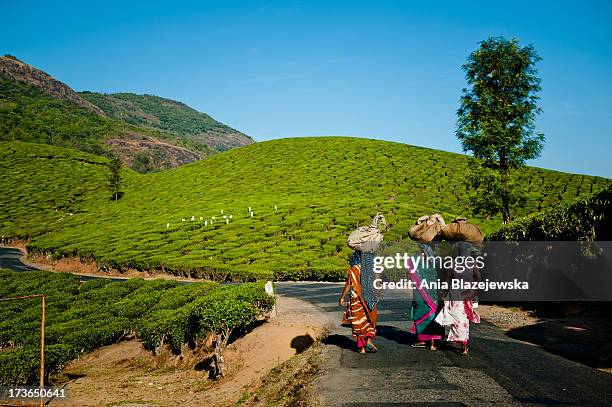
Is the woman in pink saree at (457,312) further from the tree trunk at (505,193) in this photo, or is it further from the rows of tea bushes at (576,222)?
the tree trunk at (505,193)

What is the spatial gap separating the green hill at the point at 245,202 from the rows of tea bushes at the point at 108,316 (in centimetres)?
759

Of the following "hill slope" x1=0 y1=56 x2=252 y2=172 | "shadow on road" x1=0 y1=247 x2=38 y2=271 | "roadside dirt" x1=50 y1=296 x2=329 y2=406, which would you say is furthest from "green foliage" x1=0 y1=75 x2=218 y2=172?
"roadside dirt" x1=50 y1=296 x2=329 y2=406

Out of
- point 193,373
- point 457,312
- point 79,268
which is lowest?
point 193,373

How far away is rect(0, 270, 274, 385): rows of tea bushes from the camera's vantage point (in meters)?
11.0

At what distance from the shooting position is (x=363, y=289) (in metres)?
7.83

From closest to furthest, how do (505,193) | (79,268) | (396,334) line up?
(396,334), (505,193), (79,268)

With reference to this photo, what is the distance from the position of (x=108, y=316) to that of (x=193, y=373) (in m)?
6.59

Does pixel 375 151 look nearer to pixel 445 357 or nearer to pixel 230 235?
pixel 230 235

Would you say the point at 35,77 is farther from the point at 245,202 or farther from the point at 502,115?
the point at 502,115

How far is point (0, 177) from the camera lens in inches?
2687

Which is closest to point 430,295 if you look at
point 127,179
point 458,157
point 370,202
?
point 370,202

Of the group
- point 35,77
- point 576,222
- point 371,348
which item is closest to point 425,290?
point 371,348

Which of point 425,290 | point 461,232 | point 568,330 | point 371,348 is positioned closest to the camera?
point 425,290

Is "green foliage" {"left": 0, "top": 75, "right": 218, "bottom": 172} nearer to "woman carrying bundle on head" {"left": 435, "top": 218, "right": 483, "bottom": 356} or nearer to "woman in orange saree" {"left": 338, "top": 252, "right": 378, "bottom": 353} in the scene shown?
"woman in orange saree" {"left": 338, "top": 252, "right": 378, "bottom": 353}
